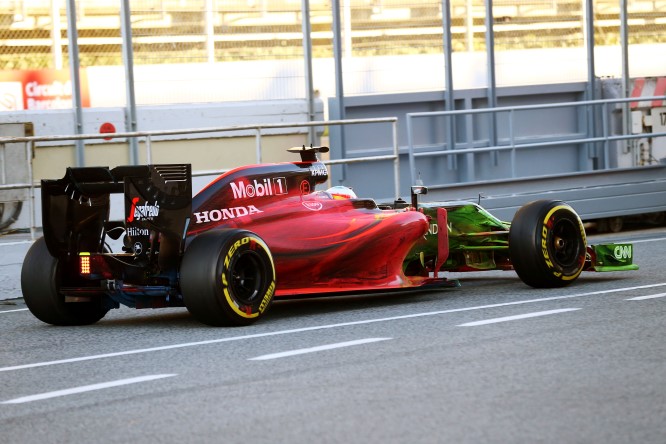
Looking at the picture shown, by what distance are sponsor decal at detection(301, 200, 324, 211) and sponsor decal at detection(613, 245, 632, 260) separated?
8.98 ft

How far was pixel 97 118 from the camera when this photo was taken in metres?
17.2

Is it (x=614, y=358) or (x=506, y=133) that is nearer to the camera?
(x=614, y=358)

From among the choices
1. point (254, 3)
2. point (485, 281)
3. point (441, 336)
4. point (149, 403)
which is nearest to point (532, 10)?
point (254, 3)

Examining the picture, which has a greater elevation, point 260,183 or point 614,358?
point 260,183

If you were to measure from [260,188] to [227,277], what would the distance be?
1252 mm

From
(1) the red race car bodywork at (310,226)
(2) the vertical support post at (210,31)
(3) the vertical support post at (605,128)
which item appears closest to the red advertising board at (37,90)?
(2) the vertical support post at (210,31)

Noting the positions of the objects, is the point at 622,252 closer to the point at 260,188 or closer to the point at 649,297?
the point at 649,297

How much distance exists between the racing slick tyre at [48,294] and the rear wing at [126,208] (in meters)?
0.17

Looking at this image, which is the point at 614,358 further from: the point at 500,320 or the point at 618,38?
the point at 618,38

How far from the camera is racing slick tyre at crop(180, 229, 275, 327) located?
982cm

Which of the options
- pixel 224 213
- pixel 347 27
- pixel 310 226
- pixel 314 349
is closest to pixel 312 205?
pixel 310 226

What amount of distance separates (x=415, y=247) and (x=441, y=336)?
2.68 m

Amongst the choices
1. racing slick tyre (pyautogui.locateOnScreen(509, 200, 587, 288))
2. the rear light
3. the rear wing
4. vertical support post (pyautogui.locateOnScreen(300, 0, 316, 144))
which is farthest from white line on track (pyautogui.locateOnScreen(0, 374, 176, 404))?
vertical support post (pyautogui.locateOnScreen(300, 0, 316, 144))

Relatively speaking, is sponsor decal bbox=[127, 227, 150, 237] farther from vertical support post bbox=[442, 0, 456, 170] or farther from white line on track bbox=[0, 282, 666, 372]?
vertical support post bbox=[442, 0, 456, 170]
